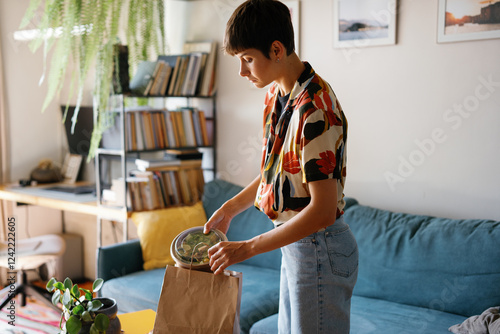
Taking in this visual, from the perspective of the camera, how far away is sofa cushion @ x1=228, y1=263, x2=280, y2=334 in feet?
7.57

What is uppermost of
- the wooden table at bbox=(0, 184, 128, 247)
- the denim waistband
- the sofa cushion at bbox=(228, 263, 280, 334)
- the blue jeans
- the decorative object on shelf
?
the denim waistband

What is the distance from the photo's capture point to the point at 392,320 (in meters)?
2.16

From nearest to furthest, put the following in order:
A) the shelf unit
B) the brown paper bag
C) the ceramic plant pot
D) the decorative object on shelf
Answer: the brown paper bag, the ceramic plant pot, the shelf unit, the decorative object on shelf

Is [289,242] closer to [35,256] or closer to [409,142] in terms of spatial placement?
[409,142]

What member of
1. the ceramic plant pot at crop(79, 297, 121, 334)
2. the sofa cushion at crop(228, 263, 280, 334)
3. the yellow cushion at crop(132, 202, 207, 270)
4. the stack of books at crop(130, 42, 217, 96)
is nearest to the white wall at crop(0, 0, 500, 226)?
the stack of books at crop(130, 42, 217, 96)

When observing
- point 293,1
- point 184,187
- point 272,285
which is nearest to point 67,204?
point 184,187

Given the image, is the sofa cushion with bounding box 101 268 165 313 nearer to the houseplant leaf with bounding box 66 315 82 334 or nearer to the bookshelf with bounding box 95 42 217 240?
the bookshelf with bounding box 95 42 217 240

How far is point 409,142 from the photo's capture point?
8.71ft

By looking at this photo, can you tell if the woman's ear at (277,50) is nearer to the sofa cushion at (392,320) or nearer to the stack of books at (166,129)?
the sofa cushion at (392,320)

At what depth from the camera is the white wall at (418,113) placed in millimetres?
2436

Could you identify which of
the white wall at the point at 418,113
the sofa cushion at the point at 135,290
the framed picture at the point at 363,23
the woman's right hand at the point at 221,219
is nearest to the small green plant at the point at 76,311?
the woman's right hand at the point at 221,219

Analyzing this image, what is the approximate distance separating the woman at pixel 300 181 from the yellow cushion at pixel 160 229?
5.19ft

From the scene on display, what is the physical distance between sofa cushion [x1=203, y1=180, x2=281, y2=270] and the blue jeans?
57.7 inches

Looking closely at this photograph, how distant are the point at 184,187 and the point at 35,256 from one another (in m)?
1.06
